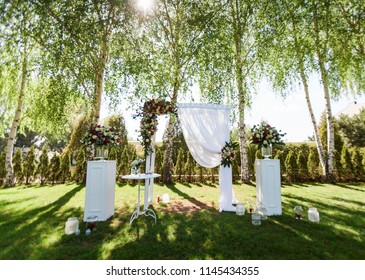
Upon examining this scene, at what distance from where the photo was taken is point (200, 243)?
3.44 metres

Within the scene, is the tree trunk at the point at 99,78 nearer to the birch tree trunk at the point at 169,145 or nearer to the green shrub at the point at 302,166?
the birch tree trunk at the point at 169,145

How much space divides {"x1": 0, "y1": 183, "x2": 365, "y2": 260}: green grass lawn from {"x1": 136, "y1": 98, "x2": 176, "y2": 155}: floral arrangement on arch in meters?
1.86

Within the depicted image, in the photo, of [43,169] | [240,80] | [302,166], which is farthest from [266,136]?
[43,169]

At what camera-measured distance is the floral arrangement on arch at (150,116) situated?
17.6 ft

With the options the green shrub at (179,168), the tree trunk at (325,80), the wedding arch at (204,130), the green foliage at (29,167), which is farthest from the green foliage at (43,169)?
the tree trunk at (325,80)

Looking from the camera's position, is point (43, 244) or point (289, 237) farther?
point (289, 237)

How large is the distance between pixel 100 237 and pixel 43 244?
0.87 metres

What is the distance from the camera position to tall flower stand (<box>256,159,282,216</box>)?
16.5 ft

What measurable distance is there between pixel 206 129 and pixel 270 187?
2.21 m

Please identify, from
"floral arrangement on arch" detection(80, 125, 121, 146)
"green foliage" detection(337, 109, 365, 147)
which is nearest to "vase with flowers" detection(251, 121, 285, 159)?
"floral arrangement on arch" detection(80, 125, 121, 146)

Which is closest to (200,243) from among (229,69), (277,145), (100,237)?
(100,237)

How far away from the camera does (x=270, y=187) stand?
5.07 m

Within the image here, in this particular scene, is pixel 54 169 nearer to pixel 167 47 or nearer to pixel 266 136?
pixel 167 47
